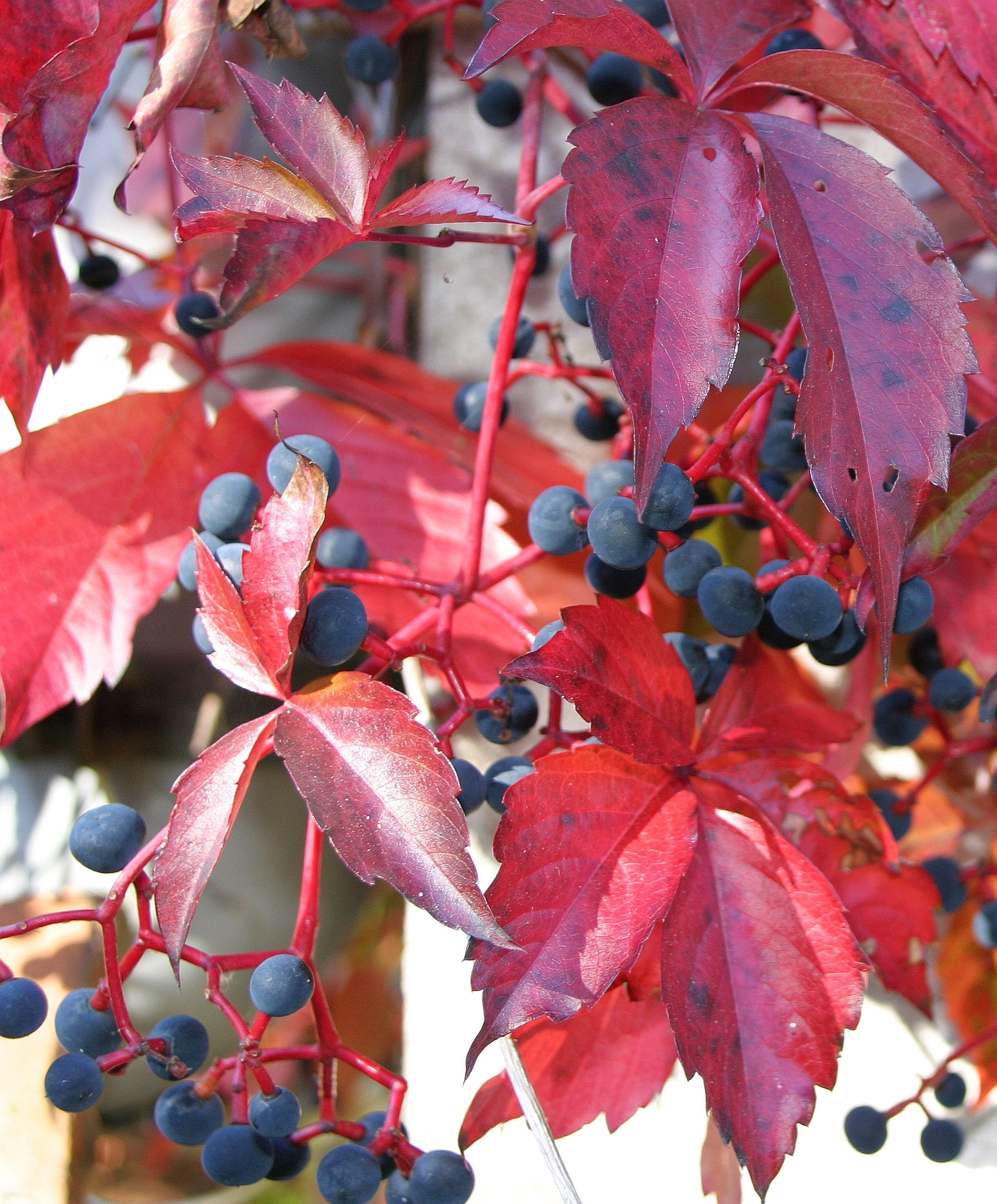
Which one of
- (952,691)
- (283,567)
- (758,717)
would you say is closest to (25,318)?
(283,567)

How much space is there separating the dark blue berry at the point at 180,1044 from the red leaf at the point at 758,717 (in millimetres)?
Result: 282

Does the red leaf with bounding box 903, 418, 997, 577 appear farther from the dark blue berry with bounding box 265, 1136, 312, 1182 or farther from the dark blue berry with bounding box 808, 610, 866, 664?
the dark blue berry with bounding box 265, 1136, 312, 1182

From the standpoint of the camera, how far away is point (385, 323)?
36.1 inches

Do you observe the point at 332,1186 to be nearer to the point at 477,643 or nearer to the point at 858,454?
the point at 477,643

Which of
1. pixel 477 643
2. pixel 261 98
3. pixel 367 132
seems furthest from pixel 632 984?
pixel 367 132

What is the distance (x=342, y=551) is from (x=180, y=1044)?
246 mm

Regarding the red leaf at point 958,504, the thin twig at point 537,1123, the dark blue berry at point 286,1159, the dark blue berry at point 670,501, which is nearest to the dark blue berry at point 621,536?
the dark blue berry at point 670,501

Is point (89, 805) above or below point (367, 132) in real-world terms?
below

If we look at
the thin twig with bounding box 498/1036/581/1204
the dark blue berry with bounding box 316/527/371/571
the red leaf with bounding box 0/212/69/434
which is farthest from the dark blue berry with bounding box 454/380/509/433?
the thin twig with bounding box 498/1036/581/1204

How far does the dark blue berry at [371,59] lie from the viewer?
0.69 metres

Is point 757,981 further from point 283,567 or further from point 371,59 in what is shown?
point 371,59

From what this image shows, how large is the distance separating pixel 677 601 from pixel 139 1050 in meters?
0.44

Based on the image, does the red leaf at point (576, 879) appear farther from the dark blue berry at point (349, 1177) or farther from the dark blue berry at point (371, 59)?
the dark blue berry at point (371, 59)

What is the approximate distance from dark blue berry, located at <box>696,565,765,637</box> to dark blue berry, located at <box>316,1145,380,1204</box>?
0.30 metres
